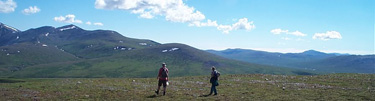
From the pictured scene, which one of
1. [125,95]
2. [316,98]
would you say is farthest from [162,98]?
[316,98]

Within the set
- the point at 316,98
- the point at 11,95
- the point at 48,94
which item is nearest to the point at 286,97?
the point at 316,98

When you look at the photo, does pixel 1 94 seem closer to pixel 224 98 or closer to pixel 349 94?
pixel 224 98

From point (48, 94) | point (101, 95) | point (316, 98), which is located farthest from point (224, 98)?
point (48, 94)

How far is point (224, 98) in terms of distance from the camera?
24.8 m

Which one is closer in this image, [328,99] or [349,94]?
[328,99]

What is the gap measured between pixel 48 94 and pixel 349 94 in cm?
2891

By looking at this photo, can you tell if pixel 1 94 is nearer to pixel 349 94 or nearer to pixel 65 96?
pixel 65 96

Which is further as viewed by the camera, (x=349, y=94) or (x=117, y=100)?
(x=349, y=94)

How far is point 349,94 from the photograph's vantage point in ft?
85.8

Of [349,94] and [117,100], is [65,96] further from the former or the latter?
[349,94]

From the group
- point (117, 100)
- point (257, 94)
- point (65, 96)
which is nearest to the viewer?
point (117, 100)

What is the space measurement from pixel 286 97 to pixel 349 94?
656cm

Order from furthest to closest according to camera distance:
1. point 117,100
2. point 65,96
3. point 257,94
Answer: point 257,94, point 65,96, point 117,100

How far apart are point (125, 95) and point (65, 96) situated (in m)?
5.42
